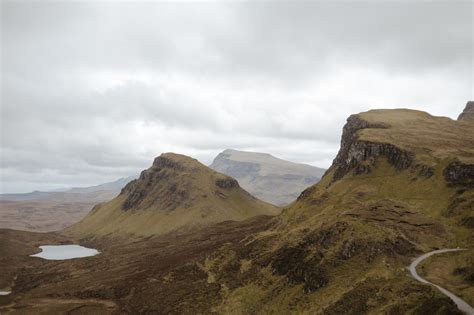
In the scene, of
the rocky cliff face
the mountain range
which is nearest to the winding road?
the mountain range

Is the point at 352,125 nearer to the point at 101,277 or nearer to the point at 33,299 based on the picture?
the point at 101,277

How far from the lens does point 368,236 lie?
79.4 metres

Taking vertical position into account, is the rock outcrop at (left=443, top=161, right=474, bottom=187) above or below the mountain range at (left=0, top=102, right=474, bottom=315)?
above

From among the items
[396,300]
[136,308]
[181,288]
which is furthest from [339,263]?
[136,308]

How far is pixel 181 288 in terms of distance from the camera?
9888 cm

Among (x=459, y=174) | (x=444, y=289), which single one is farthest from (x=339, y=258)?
(x=459, y=174)

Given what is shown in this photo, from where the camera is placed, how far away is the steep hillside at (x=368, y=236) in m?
64.4

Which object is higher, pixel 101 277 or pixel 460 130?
pixel 460 130

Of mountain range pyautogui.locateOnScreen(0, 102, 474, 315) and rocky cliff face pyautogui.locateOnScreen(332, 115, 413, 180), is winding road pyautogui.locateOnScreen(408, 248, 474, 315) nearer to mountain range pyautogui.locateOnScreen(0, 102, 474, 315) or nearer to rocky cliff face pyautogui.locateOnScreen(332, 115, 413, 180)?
mountain range pyautogui.locateOnScreen(0, 102, 474, 315)

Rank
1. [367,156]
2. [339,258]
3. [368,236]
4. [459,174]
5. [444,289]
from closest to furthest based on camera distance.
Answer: [444,289] → [339,258] → [368,236] → [459,174] → [367,156]

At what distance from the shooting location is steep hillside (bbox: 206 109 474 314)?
64.4 m

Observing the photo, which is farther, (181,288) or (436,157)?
(436,157)

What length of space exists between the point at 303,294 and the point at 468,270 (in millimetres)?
29076

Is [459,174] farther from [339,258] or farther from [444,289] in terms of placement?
[444,289]
